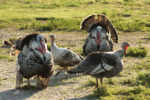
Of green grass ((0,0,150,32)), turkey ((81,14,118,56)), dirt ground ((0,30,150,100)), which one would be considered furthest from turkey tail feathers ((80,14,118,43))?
green grass ((0,0,150,32))

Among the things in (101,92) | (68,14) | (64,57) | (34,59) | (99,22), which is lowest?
(101,92)

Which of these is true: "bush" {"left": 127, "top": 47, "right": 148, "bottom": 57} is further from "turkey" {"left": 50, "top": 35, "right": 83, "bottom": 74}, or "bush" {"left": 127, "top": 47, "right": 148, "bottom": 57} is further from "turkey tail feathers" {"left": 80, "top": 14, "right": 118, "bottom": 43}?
"turkey" {"left": 50, "top": 35, "right": 83, "bottom": 74}

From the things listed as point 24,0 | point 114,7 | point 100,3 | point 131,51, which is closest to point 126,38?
point 131,51

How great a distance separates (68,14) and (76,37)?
472cm

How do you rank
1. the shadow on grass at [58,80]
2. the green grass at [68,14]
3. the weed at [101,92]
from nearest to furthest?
the weed at [101,92] → the shadow on grass at [58,80] → the green grass at [68,14]

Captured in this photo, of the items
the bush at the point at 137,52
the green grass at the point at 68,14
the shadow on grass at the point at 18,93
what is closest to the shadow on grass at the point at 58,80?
the shadow on grass at the point at 18,93

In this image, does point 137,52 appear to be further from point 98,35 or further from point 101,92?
point 101,92

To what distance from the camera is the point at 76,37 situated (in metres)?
12.0

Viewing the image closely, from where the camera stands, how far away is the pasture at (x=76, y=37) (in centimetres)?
657

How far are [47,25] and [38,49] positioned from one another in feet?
22.3

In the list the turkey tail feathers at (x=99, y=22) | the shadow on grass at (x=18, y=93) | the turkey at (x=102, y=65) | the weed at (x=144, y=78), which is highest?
the turkey tail feathers at (x=99, y=22)

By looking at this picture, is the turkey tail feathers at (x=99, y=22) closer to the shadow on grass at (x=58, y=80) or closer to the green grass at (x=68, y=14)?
the shadow on grass at (x=58, y=80)

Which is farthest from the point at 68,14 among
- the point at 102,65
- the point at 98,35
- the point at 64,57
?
the point at 102,65

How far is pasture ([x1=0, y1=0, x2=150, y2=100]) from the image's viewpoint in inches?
259
